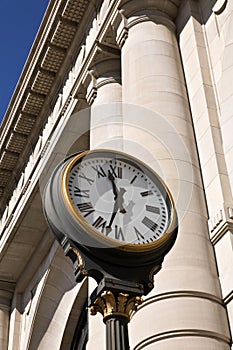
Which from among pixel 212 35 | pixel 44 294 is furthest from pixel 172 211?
pixel 44 294

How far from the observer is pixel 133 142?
436 inches

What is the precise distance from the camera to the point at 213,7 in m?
13.4

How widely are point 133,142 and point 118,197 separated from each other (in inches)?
272

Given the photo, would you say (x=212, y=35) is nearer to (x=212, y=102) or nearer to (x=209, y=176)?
(x=212, y=102)

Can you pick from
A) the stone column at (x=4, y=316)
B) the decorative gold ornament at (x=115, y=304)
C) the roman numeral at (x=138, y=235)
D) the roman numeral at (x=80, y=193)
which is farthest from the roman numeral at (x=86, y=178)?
the stone column at (x=4, y=316)

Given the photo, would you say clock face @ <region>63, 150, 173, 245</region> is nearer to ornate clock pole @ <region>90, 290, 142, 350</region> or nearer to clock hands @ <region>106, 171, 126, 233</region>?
clock hands @ <region>106, 171, 126, 233</region>

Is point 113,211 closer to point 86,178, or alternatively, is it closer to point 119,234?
point 119,234

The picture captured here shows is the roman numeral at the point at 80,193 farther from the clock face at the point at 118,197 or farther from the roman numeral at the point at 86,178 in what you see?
the roman numeral at the point at 86,178

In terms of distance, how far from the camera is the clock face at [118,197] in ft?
13.1

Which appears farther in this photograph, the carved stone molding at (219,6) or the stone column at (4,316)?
the stone column at (4,316)

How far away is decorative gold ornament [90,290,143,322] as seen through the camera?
375 cm

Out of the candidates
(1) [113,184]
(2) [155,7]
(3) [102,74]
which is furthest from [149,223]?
(3) [102,74]

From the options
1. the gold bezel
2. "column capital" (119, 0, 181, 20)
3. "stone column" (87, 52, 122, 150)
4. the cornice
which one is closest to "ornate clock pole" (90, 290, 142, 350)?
the gold bezel

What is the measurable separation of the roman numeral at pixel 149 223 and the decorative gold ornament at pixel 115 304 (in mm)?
504
